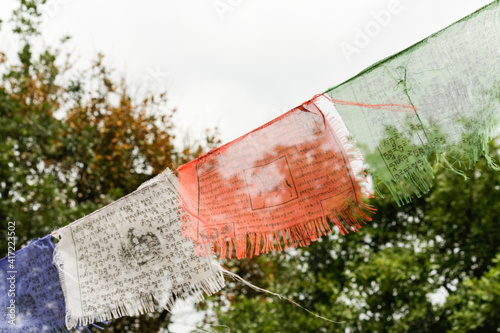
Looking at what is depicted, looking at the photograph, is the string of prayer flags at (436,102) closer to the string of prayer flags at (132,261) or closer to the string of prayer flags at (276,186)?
the string of prayer flags at (276,186)

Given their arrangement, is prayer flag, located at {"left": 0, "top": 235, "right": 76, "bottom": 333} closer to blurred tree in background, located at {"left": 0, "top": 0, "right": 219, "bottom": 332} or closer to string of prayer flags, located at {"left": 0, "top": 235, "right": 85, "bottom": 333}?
string of prayer flags, located at {"left": 0, "top": 235, "right": 85, "bottom": 333}

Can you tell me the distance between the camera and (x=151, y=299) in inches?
86.6

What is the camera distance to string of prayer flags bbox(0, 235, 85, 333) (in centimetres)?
253

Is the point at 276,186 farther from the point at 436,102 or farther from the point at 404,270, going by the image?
the point at 404,270

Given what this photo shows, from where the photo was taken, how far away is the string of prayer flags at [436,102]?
5.67 ft

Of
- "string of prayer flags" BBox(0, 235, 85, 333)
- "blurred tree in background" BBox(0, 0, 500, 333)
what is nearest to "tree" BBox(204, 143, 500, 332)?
"blurred tree in background" BBox(0, 0, 500, 333)

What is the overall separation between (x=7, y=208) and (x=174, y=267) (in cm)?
352

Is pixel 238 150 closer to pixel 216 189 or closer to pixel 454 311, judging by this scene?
pixel 216 189

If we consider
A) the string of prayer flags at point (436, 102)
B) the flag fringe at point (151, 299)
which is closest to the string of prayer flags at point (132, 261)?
the flag fringe at point (151, 299)

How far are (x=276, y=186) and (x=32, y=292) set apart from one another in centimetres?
154

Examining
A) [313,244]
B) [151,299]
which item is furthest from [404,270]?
[151,299]

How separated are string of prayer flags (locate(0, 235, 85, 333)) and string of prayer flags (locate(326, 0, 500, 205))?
67.5 inches

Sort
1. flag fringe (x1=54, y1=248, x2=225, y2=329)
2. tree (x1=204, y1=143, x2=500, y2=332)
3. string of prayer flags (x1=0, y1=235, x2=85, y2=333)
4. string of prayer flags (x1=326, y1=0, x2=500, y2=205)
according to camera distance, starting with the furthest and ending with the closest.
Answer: tree (x1=204, y1=143, x2=500, y2=332) < string of prayer flags (x1=0, y1=235, x2=85, y2=333) < flag fringe (x1=54, y1=248, x2=225, y2=329) < string of prayer flags (x1=326, y1=0, x2=500, y2=205)

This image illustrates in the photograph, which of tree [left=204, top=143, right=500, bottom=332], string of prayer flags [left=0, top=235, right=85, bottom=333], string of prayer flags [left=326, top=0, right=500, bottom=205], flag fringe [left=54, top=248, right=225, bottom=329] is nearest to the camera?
string of prayer flags [left=326, top=0, right=500, bottom=205]
